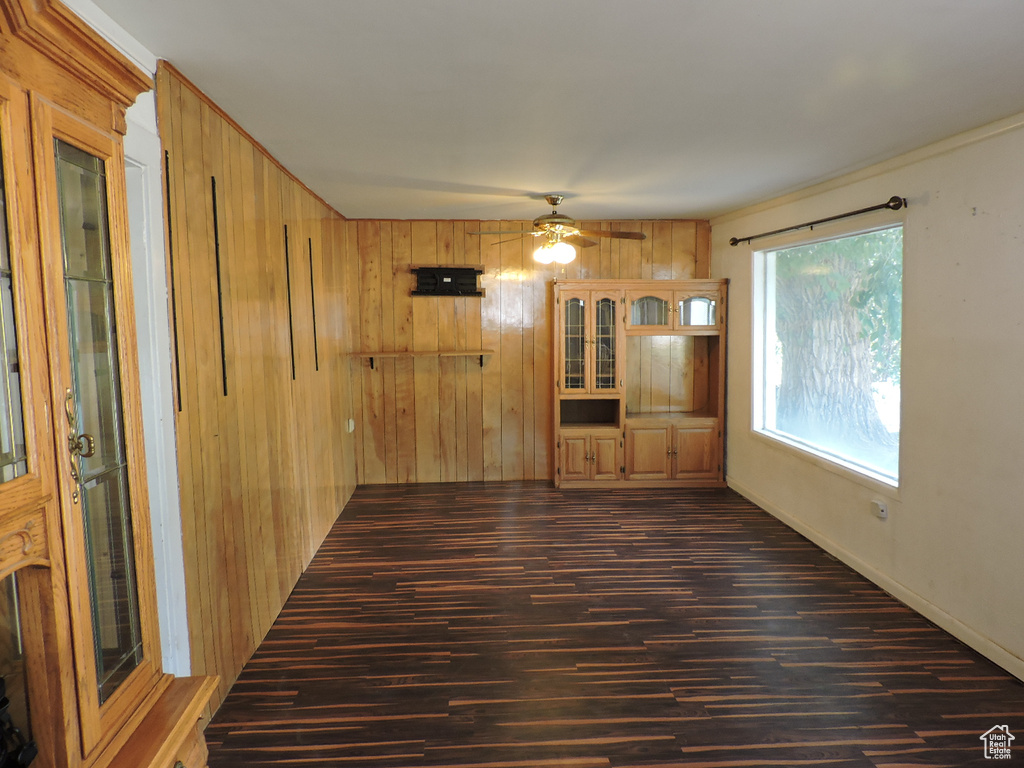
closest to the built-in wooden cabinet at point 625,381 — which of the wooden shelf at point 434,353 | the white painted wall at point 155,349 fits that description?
the wooden shelf at point 434,353

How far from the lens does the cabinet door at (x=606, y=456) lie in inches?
237

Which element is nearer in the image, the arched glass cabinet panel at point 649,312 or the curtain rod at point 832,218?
the curtain rod at point 832,218

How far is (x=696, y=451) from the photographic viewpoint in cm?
606

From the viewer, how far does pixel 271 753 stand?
7.87 feet

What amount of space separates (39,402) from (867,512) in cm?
421

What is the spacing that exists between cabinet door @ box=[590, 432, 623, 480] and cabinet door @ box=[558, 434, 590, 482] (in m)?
0.06

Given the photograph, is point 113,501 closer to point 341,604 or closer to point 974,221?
point 341,604

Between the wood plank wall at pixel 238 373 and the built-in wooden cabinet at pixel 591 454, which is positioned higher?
the wood plank wall at pixel 238 373

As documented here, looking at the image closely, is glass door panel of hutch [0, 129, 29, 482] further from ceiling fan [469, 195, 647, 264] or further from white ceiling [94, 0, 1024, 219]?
ceiling fan [469, 195, 647, 264]

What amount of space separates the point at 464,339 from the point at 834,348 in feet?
10.7

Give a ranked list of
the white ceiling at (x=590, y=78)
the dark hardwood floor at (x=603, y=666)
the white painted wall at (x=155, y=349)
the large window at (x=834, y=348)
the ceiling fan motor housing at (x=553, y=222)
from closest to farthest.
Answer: the white ceiling at (x=590, y=78) → the white painted wall at (x=155, y=349) → the dark hardwood floor at (x=603, y=666) → the large window at (x=834, y=348) → the ceiling fan motor housing at (x=553, y=222)

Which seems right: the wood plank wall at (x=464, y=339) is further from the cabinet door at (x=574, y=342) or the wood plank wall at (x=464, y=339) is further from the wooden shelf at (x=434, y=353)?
the cabinet door at (x=574, y=342)

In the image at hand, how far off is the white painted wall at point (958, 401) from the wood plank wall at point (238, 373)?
3.53 meters

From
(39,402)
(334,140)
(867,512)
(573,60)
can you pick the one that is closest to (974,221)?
(867,512)
